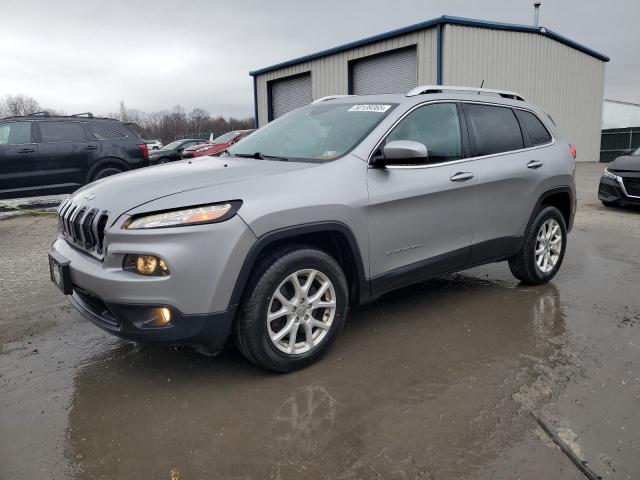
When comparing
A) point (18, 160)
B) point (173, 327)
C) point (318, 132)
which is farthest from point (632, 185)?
point (18, 160)

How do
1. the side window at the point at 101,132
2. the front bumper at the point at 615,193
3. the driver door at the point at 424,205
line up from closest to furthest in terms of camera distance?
the driver door at the point at 424,205, the front bumper at the point at 615,193, the side window at the point at 101,132

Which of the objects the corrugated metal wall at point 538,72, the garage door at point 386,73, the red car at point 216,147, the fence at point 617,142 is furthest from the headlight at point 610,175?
the fence at point 617,142

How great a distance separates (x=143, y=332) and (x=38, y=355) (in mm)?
1272

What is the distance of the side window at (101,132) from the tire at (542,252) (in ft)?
27.6

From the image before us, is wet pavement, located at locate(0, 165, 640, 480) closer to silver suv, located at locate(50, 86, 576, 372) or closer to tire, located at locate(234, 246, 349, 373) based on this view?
tire, located at locate(234, 246, 349, 373)

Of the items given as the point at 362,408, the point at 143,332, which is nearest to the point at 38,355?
the point at 143,332

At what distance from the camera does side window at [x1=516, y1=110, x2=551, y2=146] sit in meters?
4.67

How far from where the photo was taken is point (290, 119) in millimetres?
4340

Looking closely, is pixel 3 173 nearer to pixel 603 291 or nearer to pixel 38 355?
pixel 38 355

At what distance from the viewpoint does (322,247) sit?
3.30 metres

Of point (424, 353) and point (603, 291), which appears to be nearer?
point (424, 353)

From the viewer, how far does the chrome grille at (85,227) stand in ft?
9.41

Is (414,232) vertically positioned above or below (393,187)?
below

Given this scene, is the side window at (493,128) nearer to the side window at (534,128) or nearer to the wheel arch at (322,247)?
the side window at (534,128)
